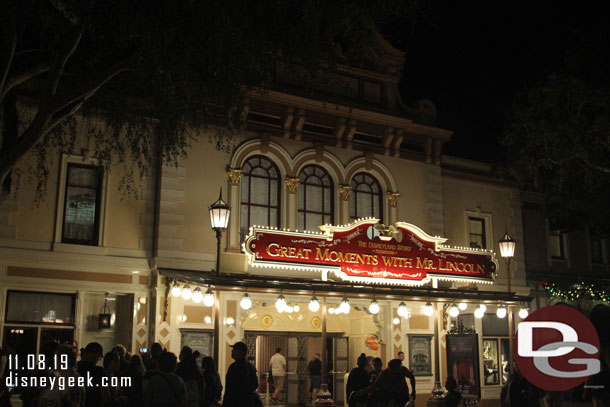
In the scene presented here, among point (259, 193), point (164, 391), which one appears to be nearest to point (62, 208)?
point (259, 193)

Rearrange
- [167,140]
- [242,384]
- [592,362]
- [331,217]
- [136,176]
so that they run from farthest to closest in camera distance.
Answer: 1. [331,217]
2. [136,176]
3. [592,362]
4. [167,140]
5. [242,384]

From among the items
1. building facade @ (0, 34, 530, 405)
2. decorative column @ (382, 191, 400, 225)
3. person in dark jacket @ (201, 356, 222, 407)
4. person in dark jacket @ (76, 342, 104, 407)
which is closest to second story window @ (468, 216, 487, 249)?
building facade @ (0, 34, 530, 405)

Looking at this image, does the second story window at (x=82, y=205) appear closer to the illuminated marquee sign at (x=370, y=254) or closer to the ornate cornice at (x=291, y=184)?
the illuminated marquee sign at (x=370, y=254)

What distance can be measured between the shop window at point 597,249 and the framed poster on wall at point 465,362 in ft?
33.7

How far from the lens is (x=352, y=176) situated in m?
21.8

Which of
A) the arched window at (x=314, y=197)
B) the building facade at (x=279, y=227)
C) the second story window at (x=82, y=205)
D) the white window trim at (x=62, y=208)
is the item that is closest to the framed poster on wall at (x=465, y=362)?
the building facade at (x=279, y=227)

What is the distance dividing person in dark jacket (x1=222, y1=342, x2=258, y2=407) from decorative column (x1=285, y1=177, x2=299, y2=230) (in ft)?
33.2

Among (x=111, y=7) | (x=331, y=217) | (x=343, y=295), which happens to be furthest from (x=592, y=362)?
(x=111, y=7)

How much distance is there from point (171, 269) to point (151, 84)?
6891mm

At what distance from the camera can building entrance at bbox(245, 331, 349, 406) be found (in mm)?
21906

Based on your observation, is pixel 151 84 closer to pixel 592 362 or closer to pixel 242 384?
pixel 242 384

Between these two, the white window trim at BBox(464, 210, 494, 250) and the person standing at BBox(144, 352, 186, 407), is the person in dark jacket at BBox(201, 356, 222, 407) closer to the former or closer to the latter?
the person standing at BBox(144, 352, 186, 407)

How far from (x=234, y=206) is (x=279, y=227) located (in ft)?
5.04

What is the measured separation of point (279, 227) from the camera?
20.4 meters
